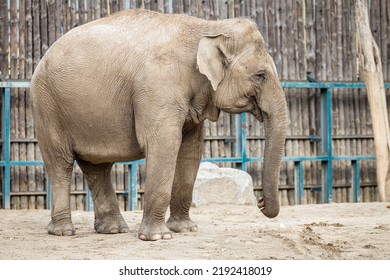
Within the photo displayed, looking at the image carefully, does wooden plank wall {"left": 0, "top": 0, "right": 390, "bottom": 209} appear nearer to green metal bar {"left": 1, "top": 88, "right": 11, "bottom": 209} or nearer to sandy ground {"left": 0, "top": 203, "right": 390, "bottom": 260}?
green metal bar {"left": 1, "top": 88, "right": 11, "bottom": 209}

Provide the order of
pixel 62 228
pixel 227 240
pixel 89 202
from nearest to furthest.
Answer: pixel 227 240, pixel 62 228, pixel 89 202

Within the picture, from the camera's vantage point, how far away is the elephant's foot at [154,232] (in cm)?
893

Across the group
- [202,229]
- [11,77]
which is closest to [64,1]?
[11,77]

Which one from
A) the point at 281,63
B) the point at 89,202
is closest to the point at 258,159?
the point at 281,63

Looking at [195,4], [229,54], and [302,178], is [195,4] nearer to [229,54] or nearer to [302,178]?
[302,178]

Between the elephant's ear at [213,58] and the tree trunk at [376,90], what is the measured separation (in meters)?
7.17

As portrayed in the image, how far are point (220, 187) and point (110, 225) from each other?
4815 millimetres

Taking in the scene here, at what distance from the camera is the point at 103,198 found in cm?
1008

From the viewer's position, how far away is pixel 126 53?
9.34 metres

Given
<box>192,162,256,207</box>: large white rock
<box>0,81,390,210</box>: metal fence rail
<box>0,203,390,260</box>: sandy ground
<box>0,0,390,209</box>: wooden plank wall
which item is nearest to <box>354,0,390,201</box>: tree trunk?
<box>0,81,390,210</box>: metal fence rail

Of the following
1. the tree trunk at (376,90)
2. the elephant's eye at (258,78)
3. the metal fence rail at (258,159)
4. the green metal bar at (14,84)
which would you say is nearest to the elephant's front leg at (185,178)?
the elephant's eye at (258,78)

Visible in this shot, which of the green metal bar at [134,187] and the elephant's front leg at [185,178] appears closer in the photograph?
the elephant's front leg at [185,178]

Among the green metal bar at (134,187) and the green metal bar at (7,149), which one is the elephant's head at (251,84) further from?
the green metal bar at (7,149)

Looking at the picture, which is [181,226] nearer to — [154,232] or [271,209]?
[154,232]
